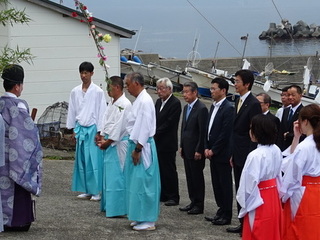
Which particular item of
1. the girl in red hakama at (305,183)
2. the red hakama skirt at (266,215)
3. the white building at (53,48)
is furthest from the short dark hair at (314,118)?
the white building at (53,48)

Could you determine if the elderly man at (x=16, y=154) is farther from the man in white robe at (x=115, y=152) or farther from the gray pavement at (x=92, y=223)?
the man in white robe at (x=115, y=152)

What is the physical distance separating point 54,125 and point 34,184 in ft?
21.5

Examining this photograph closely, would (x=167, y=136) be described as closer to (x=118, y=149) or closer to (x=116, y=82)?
(x=118, y=149)

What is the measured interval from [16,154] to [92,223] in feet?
4.95

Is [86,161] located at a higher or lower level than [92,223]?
higher

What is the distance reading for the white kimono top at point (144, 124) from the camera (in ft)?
25.9

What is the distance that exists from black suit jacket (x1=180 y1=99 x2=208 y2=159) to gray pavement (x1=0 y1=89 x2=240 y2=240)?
2.97 feet

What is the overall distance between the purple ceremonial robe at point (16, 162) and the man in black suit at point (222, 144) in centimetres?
239

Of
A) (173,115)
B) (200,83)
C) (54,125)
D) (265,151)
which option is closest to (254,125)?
(265,151)

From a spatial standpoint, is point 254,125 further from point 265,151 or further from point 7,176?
point 7,176

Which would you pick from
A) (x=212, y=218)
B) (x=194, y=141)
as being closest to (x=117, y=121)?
(x=194, y=141)

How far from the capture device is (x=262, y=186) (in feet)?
21.2

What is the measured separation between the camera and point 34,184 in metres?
7.29

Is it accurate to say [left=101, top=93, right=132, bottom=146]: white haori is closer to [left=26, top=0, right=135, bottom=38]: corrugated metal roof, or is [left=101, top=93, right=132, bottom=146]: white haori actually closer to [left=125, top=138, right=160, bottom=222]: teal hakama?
[left=125, top=138, right=160, bottom=222]: teal hakama
